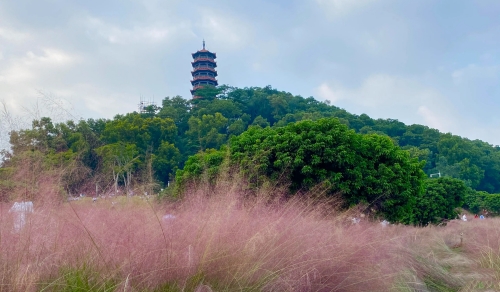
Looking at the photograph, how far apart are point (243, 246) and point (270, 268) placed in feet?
0.68

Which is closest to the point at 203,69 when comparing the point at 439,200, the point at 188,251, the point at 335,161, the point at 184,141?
the point at 184,141

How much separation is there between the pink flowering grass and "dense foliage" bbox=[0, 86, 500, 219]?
0.38 meters

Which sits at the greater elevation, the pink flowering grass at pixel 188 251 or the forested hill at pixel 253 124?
the forested hill at pixel 253 124

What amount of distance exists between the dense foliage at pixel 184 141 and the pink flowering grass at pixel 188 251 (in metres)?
0.38

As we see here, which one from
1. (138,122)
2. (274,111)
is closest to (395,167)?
(138,122)

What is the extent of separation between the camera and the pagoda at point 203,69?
49.6 metres

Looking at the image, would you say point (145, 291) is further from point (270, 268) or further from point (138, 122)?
point (138, 122)

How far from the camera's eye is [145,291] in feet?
6.42

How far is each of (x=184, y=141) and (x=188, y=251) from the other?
73.0ft

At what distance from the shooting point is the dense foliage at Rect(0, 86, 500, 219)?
121 inches

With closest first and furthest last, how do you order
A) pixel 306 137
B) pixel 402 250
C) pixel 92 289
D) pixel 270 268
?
1. pixel 92 289
2. pixel 270 268
3. pixel 402 250
4. pixel 306 137

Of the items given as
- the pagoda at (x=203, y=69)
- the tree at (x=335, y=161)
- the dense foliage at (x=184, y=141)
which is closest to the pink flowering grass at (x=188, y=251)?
the dense foliage at (x=184, y=141)

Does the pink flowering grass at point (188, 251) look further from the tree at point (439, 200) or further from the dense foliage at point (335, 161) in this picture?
the tree at point (439, 200)

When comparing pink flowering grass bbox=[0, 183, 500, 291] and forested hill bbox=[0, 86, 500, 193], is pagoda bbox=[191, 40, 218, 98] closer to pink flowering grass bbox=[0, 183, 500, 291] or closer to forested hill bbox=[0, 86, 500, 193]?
forested hill bbox=[0, 86, 500, 193]
